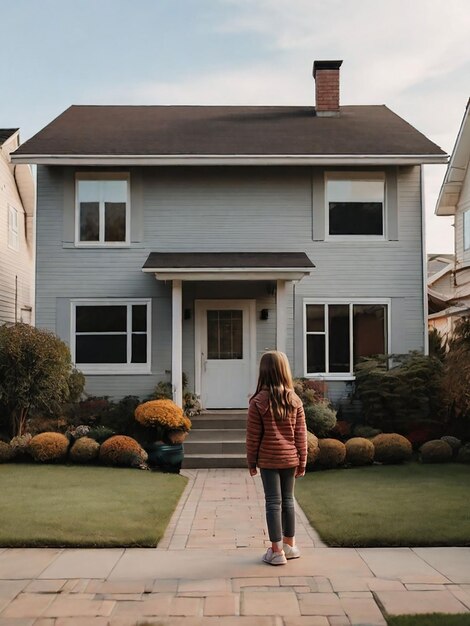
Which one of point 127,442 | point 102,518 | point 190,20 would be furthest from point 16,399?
point 190,20

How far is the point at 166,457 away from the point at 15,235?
456 inches

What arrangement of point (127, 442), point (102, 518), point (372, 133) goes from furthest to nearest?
point (372, 133), point (127, 442), point (102, 518)

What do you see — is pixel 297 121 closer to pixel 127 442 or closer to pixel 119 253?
pixel 119 253

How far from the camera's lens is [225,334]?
53.4 feet

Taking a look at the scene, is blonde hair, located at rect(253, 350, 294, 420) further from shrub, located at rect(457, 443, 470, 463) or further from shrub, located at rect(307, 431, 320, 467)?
shrub, located at rect(457, 443, 470, 463)

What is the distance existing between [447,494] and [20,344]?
7961 mm

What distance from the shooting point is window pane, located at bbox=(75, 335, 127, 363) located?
16109 millimetres

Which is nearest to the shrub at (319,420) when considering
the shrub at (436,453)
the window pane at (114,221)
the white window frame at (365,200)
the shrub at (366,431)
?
the shrub at (366,431)

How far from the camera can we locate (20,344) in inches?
536

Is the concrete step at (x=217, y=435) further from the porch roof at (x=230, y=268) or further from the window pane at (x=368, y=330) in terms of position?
the window pane at (x=368, y=330)

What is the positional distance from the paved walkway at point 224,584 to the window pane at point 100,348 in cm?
874

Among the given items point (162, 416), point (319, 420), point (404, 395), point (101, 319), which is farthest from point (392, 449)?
point (101, 319)

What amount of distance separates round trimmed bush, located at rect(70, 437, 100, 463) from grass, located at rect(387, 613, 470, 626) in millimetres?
8703

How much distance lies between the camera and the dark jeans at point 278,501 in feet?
21.0
